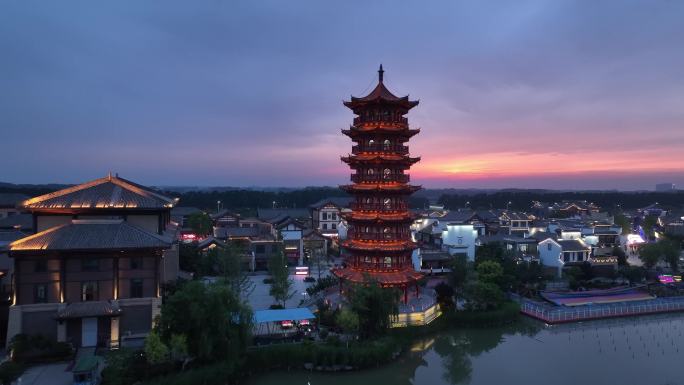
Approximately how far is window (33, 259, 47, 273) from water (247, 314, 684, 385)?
14733mm

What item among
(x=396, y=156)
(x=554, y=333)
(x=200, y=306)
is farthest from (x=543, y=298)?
A: (x=200, y=306)

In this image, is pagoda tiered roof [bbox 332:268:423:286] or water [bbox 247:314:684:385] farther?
pagoda tiered roof [bbox 332:268:423:286]

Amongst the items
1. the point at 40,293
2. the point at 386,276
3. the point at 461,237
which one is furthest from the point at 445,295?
the point at 40,293

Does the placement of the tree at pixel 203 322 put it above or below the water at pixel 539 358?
above

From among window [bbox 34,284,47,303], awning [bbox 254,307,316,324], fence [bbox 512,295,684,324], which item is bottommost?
fence [bbox 512,295,684,324]

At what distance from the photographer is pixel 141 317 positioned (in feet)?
87.3

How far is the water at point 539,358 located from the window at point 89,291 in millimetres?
12000

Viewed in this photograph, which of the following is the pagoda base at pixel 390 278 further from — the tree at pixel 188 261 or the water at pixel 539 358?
the tree at pixel 188 261

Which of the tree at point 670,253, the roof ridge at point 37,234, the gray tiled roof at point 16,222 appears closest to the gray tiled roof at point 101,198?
the roof ridge at point 37,234

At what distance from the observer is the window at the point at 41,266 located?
25.1 metres

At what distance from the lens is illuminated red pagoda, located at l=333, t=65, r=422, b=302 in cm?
3200

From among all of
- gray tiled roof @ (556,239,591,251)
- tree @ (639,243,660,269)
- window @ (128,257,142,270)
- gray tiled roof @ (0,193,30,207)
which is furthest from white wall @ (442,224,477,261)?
gray tiled roof @ (0,193,30,207)

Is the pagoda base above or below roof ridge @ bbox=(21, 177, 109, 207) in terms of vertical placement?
below

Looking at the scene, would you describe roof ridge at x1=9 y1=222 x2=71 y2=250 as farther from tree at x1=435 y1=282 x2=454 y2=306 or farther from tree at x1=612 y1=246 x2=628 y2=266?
tree at x1=612 y1=246 x2=628 y2=266
